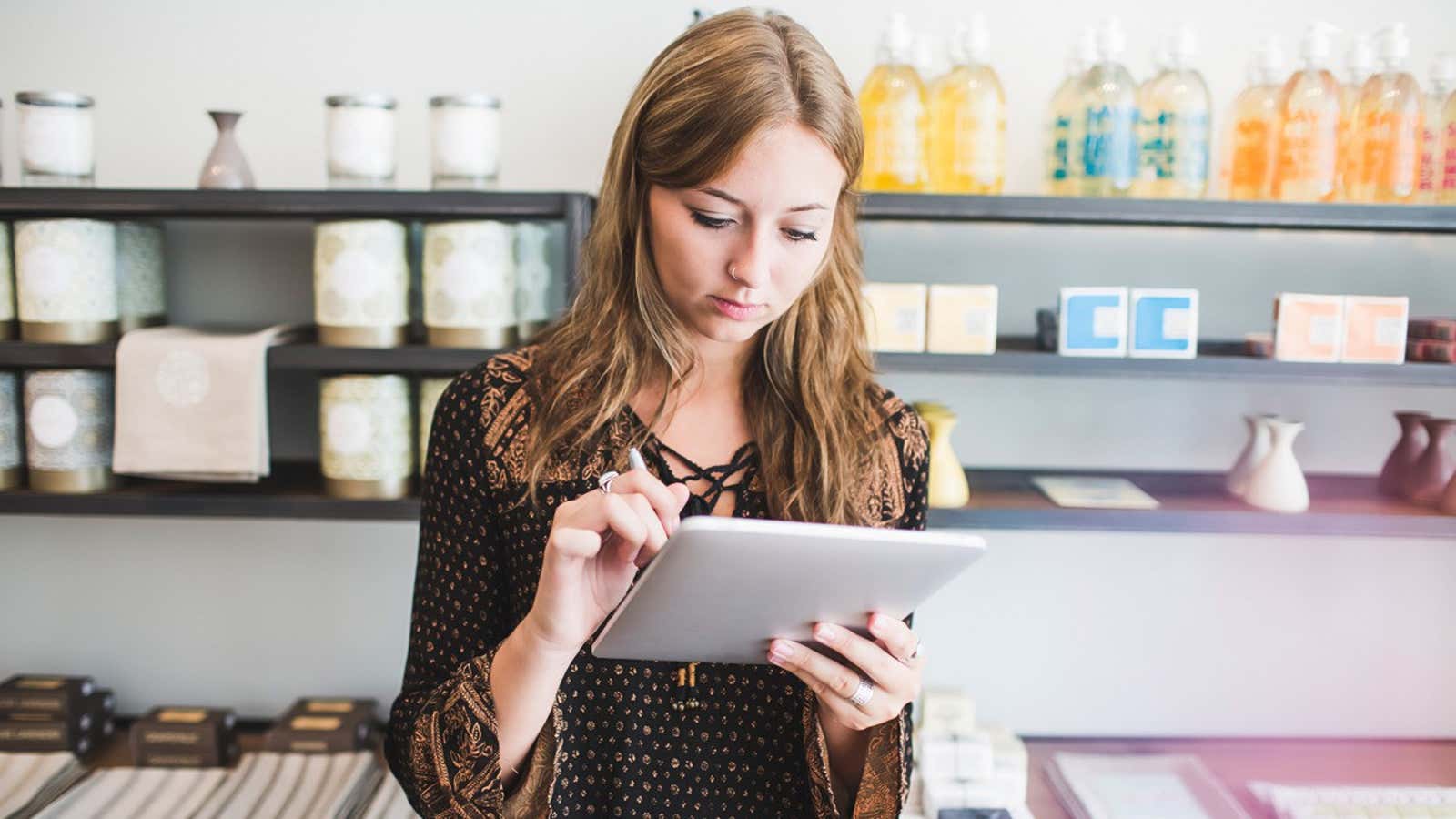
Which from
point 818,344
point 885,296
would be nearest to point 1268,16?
point 885,296

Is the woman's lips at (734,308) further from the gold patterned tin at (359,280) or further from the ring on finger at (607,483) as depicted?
the gold patterned tin at (359,280)

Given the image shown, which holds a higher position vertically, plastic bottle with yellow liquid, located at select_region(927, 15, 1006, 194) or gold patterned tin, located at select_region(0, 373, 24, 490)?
plastic bottle with yellow liquid, located at select_region(927, 15, 1006, 194)

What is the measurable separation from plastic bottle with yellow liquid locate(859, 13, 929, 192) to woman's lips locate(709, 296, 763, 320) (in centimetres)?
69

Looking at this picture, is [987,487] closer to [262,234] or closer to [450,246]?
[450,246]

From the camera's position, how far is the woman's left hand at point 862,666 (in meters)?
0.90

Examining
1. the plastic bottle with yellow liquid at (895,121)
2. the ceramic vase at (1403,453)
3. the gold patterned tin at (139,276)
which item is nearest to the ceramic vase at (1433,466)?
the ceramic vase at (1403,453)

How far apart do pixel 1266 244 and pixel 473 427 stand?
1503 millimetres

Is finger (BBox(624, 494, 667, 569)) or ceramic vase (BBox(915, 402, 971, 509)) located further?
ceramic vase (BBox(915, 402, 971, 509))

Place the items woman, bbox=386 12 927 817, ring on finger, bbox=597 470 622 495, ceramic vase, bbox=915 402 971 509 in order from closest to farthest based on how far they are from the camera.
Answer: ring on finger, bbox=597 470 622 495 < woman, bbox=386 12 927 817 < ceramic vase, bbox=915 402 971 509

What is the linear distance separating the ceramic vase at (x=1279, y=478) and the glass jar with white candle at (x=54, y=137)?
1.89m

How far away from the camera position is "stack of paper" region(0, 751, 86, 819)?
67.7 inches

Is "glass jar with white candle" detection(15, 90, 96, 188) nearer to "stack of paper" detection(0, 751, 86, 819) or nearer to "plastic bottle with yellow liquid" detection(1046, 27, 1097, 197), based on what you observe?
"stack of paper" detection(0, 751, 86, 819)

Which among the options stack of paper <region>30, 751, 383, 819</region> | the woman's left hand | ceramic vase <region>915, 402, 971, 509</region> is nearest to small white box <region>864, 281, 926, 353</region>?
ceramic vase <region>915, 402, 971, 509</region>

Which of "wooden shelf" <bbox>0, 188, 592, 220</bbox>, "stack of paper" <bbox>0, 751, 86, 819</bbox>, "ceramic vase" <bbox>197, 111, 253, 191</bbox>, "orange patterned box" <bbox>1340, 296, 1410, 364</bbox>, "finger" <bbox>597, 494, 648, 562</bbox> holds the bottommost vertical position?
"stack of paper" <bbox>0, 751, 86, 819</bbox>
